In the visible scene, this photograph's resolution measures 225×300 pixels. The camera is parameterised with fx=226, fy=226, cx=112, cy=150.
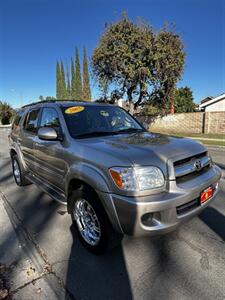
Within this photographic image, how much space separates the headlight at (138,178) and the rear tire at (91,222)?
0.51m

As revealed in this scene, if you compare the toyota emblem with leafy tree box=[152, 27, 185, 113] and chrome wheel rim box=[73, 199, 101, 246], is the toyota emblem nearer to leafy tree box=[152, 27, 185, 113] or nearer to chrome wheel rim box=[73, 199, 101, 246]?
chrome wheel rim box=[73, 199, 101, 246]

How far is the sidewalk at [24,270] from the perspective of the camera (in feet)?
7.63

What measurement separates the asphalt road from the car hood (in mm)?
1244

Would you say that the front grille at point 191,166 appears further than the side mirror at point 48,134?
No

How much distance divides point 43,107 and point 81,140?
62.3 inches

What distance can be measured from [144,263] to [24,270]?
4.66 ft

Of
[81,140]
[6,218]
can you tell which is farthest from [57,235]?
[81,140]

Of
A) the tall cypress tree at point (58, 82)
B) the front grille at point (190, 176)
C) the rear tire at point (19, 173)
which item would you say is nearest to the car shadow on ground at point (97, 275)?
the front grille at point (190, 176)

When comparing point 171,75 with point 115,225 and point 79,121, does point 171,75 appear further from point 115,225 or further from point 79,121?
point 115,225

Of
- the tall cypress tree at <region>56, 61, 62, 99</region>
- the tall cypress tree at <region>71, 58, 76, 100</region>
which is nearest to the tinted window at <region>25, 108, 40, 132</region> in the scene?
the tall cypress tree at <region>71, 58, 76, 100</region>

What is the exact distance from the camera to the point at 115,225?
2484 mm

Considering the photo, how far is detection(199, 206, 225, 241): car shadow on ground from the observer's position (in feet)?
10.8

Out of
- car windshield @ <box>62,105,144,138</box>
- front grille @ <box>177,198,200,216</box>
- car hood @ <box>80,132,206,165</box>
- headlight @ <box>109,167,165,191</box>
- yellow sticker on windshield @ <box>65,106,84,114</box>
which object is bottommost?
front grille @ <box>177,198,200,216</box>

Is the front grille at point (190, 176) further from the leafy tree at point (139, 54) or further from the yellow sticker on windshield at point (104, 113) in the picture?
the leafy tree at point (139, 54)
